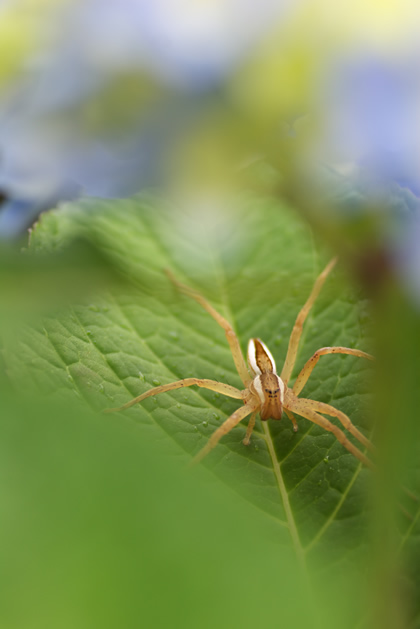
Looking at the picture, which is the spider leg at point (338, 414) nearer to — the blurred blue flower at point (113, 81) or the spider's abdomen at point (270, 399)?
the spider's abdomen at point (270, 399)

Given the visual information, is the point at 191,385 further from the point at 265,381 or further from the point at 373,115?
the point at 373,115

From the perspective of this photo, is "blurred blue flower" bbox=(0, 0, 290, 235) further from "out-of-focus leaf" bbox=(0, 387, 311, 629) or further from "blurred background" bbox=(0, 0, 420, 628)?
"out-of-focus leaf" bbox=(0, 387, 311, 629)

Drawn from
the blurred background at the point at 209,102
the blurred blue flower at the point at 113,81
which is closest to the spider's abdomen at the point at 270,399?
the blurred background at the point at 209,102

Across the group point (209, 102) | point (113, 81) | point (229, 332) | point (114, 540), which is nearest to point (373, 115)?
point (209, 102)

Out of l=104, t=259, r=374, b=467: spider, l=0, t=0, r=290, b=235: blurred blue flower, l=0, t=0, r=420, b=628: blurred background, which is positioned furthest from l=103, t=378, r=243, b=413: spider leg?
l=0, t=0, r=290, b=235: blurred blue flower

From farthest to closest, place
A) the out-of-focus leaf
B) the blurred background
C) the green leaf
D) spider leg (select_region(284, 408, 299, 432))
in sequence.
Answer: the blurred background
spider leg (select_region(284, 408, 299, 432))
the green leaf
the out-of-focus leaf

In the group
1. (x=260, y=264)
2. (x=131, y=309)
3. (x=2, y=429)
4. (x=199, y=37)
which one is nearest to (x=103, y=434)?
(x=2, y=429)

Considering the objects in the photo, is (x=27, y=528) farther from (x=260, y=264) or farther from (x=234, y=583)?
(x=260, y=264)

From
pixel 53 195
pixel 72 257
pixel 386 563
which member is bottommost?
pixel 386 563
